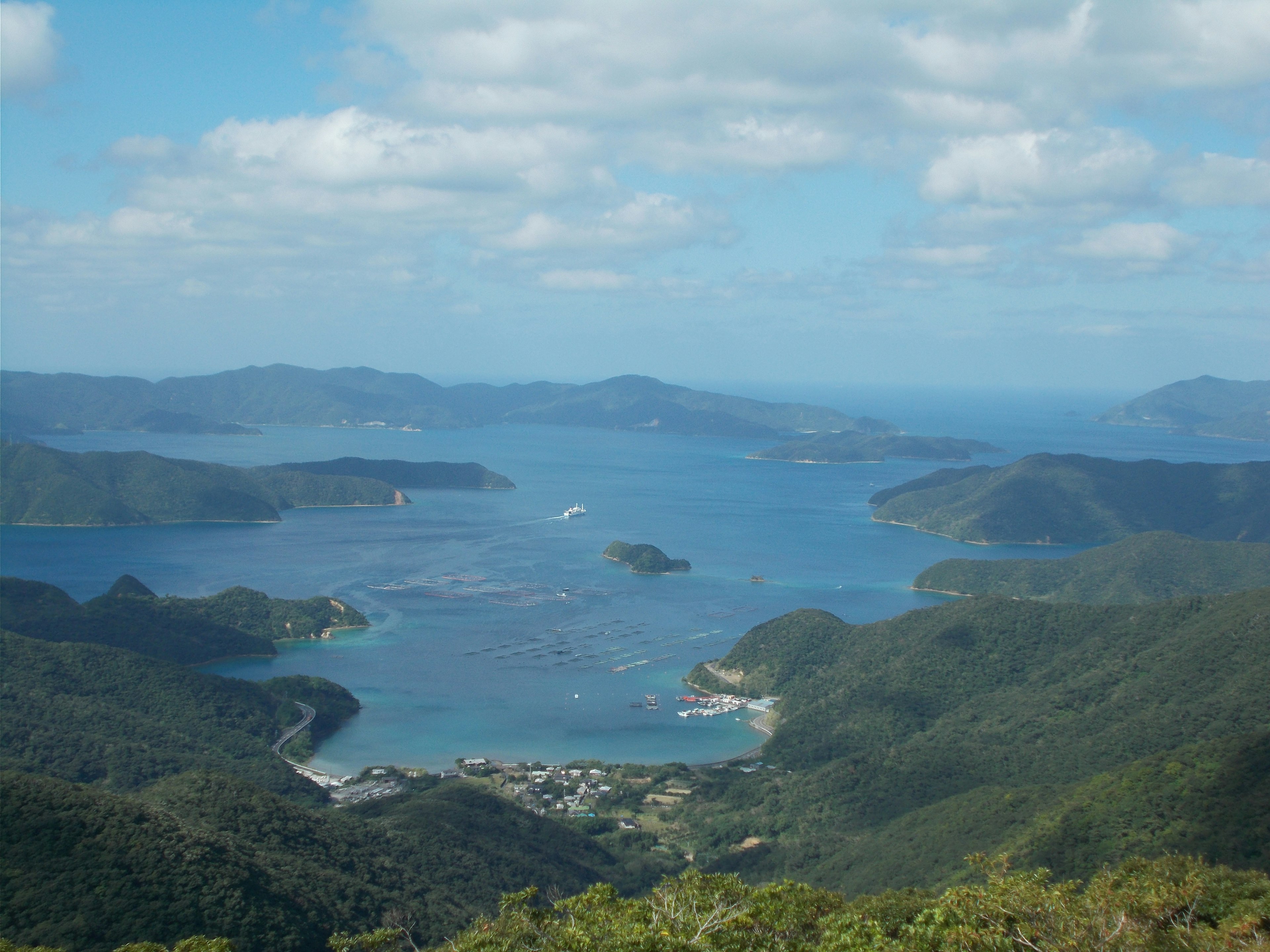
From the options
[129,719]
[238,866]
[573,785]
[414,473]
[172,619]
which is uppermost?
[414,473]

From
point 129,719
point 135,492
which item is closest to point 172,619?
point 129,719

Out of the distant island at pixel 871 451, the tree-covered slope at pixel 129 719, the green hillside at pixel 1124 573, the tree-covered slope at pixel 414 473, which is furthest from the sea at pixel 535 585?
the distant island at pixel 871 451

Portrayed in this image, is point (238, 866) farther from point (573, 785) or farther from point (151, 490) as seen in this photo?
point (151, 490)

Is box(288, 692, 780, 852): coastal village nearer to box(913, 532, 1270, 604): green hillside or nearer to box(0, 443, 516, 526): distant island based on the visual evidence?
box(913, 532, 1270, 604): green hillside

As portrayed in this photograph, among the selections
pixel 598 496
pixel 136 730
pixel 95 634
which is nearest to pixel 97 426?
pixel 598 496

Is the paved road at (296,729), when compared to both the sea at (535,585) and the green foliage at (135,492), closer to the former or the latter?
the sea at (535,585)

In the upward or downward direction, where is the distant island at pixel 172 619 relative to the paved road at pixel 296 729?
upward
